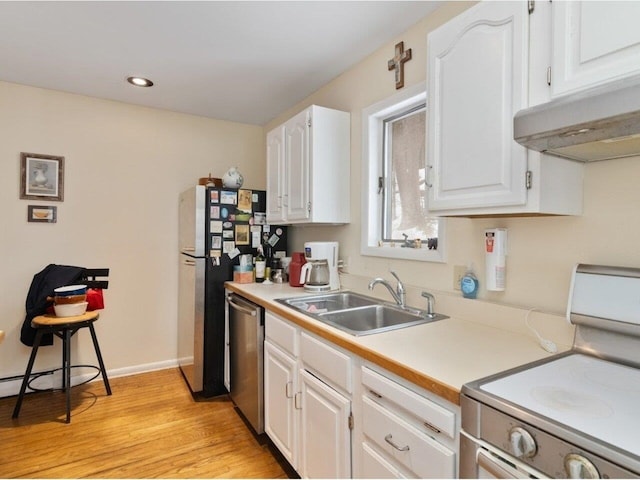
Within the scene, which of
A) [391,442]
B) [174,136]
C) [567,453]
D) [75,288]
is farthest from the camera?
[174,136]

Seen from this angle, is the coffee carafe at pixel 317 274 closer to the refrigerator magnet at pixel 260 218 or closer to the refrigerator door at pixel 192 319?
the refrigerator magnet at pixel 260 218

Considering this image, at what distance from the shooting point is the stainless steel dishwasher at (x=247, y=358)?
2.06 metres

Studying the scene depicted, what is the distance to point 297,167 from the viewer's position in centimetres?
240

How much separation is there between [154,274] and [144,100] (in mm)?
1501

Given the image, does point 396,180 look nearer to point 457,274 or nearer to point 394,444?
point 457,274

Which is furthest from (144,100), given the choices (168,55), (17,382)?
(17,382)

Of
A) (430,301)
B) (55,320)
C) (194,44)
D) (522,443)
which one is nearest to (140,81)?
(194,44)

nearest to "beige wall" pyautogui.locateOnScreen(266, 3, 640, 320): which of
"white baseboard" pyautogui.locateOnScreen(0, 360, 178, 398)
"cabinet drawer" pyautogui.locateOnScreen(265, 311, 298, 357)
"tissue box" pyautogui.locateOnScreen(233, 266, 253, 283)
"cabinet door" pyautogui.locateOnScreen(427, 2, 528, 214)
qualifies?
"cabinet door" pyautogui.locateOnScreen(427, 2, 528, 214)

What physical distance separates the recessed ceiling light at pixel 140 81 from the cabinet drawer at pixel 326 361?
2.24 m

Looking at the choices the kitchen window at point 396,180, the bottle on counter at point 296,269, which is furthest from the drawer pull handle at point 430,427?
the bottle on counter at point 296,269

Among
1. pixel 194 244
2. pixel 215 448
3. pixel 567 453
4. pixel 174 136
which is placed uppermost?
pixel 174 136

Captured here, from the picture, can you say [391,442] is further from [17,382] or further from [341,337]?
[17,382]

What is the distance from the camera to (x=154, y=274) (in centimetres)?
315

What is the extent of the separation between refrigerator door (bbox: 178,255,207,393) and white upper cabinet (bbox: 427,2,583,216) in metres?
1.89
